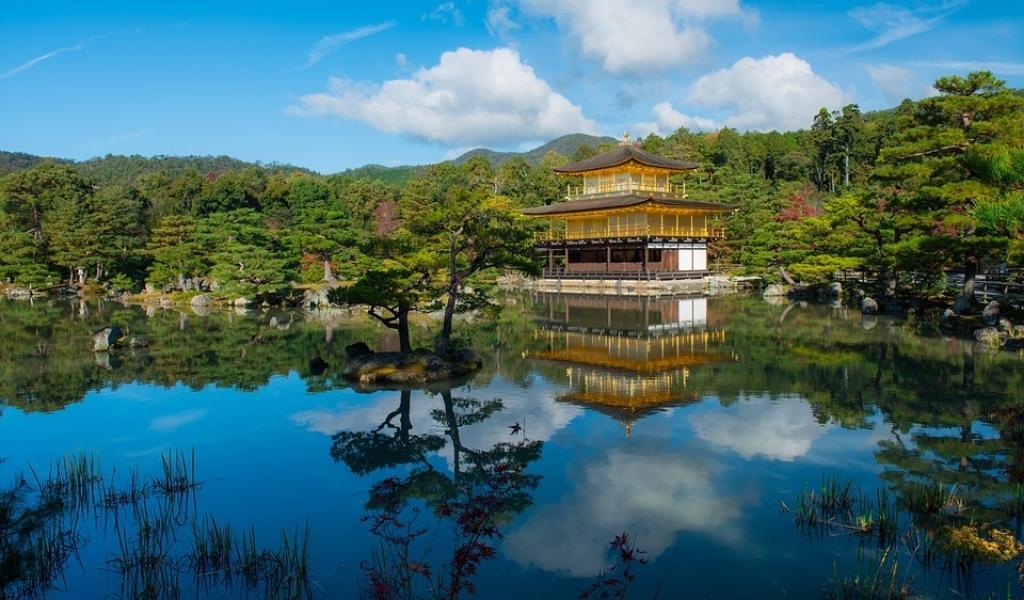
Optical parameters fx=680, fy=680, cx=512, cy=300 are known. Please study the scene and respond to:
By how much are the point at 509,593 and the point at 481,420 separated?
18.2ft

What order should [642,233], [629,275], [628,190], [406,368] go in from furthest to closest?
[628,190] < [629,275] < [642,233] < [406,368]

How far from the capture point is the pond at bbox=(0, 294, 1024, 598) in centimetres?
607

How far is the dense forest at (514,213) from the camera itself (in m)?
15.3

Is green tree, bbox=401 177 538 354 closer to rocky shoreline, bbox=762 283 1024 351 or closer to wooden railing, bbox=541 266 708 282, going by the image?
rocky shoreline, bbox=762 283 1024 351

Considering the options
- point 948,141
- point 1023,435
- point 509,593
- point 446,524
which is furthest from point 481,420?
point 948,141

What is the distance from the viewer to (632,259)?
39500mm

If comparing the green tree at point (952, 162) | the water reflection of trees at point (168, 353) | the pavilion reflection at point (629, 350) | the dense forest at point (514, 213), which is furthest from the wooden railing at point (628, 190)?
the water reflection of trees at point (168, 353)

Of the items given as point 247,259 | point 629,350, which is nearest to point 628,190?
point 247,259

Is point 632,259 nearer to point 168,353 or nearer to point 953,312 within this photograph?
point 953,312

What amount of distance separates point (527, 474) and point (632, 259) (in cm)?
3191

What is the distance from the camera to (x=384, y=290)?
14.4m

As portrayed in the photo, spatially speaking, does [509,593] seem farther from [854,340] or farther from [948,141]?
[948,141]

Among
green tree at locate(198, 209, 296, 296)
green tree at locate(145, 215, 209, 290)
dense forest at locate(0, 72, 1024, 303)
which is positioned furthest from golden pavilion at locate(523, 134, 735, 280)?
green tree at locate(145, 215, 209, 290)

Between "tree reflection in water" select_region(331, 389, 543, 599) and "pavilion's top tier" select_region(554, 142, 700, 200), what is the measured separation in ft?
99.1
